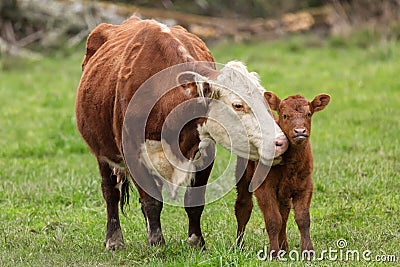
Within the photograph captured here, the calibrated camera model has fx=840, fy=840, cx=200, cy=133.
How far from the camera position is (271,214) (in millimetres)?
5875

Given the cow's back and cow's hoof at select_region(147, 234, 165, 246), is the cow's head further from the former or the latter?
cow's hoof at select_region(147, 234, 165, 246)

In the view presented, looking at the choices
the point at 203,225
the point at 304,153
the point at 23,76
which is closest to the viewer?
the point at 304,153

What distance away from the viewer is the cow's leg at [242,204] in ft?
21.1

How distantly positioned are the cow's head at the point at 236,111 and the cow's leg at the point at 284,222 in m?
0.44

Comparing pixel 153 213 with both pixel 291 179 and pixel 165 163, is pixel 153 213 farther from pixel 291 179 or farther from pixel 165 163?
pixel 291 179

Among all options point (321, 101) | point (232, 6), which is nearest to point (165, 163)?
point (321, 101)

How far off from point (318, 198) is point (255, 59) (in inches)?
354

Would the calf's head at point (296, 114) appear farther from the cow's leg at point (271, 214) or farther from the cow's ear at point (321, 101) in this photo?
the cow's leg at point (271, 214)

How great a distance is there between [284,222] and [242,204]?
433 millimetres

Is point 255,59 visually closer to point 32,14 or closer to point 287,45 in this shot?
point 287,45

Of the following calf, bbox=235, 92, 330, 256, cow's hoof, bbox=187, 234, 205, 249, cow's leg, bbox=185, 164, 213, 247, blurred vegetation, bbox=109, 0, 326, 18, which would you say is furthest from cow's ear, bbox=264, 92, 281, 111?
blurred vegetation, bbox=109, 0, 326, 18

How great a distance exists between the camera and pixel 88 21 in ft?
62.1

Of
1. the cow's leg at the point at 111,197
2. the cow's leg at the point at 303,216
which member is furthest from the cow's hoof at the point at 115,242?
the cow's leg at the point at 303,216

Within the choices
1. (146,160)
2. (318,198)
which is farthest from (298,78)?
(146,160)
